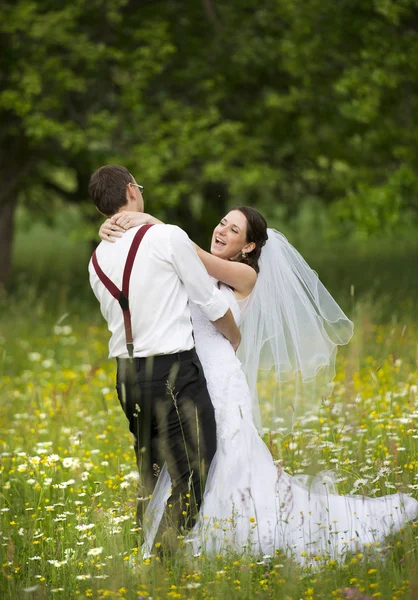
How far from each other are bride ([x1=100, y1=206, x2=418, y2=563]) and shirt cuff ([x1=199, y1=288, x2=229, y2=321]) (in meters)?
0.29

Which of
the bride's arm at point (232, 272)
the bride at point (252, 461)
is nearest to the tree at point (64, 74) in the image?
the bride at point (252, 461)

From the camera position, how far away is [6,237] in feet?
52.4

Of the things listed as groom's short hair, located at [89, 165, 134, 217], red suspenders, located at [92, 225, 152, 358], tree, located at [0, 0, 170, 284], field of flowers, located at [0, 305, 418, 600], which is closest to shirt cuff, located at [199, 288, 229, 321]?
red suspenders, located at [92, 225, 152, 358]

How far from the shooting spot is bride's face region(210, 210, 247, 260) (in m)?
4.64

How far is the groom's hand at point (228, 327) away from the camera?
4242 mm

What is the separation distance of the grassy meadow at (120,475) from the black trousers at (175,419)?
0.27 metres

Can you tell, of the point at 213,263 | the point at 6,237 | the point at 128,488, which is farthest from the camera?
the point at 6,237

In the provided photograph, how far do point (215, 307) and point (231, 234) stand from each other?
0.71m

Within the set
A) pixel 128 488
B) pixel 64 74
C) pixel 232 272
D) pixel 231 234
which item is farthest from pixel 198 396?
pixel 64 74

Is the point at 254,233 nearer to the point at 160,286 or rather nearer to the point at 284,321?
the point at 284,321

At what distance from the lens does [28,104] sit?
11.7 meters

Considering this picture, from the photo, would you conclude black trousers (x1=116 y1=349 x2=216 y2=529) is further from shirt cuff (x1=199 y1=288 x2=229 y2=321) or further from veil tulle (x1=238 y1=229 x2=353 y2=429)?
veil tulle (x1=238 y1=229 x2=353 y2=429)

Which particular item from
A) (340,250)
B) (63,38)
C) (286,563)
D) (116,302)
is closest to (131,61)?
(63,38)

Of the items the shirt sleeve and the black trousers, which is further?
the black trousers
